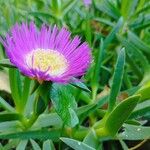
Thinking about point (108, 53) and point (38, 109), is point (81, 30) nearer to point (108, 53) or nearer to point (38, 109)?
point (108, 53)

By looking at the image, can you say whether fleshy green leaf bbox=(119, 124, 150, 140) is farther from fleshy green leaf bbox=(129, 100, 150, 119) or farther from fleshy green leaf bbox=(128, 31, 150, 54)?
fleshy green leaf bbox=(128, 31, 150, 54)

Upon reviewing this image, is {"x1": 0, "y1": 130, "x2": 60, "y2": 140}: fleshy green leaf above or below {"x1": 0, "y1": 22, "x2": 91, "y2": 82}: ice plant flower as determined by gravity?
below

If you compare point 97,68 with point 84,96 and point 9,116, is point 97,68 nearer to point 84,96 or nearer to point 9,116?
point 84,96


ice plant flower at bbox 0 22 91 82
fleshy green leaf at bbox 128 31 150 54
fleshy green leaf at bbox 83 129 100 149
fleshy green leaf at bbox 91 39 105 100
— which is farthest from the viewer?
fleshy green leaf at bbox 128 31 150 54

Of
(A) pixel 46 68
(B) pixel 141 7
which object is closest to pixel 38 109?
(A) pixel 46 68

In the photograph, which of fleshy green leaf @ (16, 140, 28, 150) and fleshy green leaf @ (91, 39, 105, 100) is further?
fleshy green leaf @ (91, 39, 105, 100)

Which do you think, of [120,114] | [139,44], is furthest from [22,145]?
[139,44]

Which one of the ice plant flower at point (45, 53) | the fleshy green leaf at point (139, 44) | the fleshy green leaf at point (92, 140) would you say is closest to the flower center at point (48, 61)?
the ice plant flower at point (45, 53)

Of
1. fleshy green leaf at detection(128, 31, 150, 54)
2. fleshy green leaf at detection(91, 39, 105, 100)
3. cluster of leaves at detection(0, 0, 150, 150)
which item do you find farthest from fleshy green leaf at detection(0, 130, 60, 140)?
fleshy green leaf at detection(128, 31, 150, 54)
